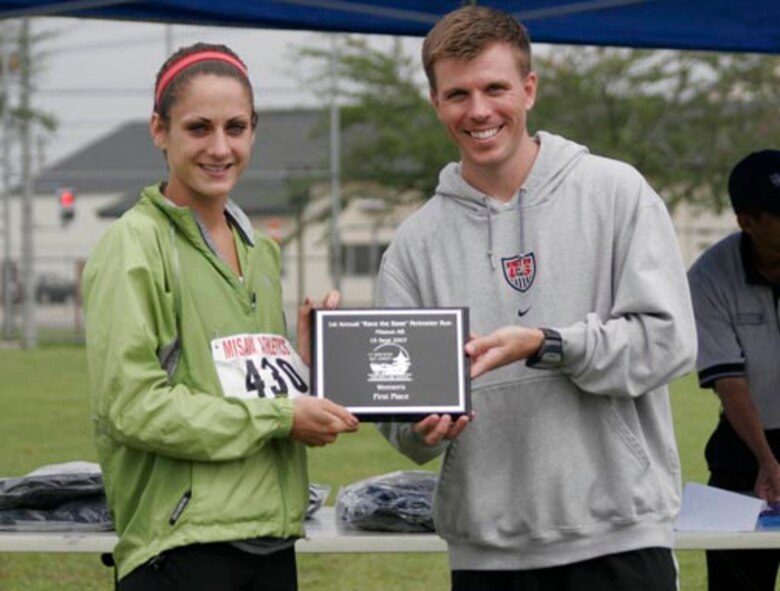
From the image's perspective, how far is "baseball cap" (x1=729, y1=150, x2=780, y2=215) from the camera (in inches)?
214

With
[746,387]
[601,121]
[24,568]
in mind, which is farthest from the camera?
[601,121]

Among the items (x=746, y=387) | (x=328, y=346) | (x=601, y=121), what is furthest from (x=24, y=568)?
(x=601, y=121)

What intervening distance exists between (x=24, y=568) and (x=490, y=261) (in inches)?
230

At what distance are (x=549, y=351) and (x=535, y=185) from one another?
1.33 feet

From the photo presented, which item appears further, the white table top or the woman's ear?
the white table top

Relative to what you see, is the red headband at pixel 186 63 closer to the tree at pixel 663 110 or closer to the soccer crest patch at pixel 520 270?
the soccer crest patch at pixel 520 270

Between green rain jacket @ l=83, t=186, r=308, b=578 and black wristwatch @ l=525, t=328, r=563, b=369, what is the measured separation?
1.72ft

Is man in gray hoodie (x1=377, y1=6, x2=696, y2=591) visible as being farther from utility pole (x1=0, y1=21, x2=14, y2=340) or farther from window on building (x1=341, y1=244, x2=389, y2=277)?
window on building (x1=341, y1=244, x2=389, y2=277)

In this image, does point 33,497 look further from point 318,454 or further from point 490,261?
point 318,454

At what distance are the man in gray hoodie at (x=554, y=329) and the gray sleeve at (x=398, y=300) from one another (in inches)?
1.2

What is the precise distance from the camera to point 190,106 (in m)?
3.65

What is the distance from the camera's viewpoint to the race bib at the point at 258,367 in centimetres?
361

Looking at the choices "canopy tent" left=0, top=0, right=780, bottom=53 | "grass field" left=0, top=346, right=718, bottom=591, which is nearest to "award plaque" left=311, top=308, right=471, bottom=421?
"canopy tent" left=0, top=0, right=780, bottom=53

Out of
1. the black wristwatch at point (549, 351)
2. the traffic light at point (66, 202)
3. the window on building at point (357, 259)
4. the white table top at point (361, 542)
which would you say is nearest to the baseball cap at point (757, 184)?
the white table top at point (361, 542)
